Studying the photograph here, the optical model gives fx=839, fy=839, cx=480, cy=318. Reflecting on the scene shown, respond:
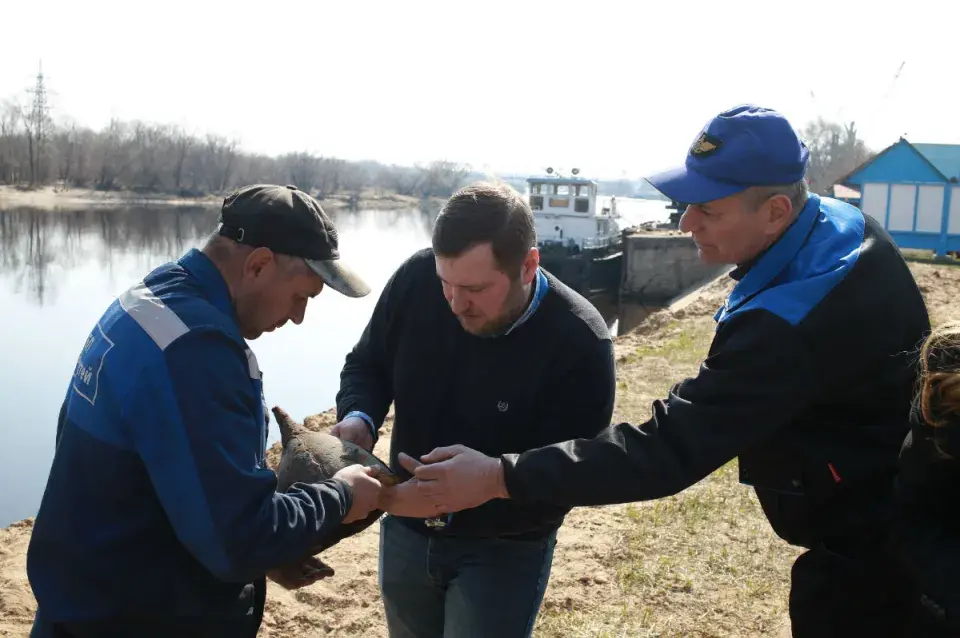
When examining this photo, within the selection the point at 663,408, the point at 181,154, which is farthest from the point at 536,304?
the point at 181,154

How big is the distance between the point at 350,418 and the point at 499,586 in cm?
91

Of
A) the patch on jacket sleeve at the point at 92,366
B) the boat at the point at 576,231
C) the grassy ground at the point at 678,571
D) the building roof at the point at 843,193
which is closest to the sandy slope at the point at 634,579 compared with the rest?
the grassy ground at the point at 678,571

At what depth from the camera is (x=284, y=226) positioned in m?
2.60

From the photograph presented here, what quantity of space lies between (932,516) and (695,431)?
0.68 meters

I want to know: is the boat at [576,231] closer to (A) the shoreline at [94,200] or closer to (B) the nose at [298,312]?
(A) the shoreline at [94,200]

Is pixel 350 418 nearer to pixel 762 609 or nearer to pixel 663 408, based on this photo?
pixel 663 408

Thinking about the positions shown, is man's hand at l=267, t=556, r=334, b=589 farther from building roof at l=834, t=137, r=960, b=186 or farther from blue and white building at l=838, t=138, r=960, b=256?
building roof at l=834, t=137, r=960, b=186

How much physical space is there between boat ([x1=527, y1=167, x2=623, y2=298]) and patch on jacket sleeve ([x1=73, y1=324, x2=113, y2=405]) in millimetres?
30680

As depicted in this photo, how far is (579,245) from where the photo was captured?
34469 millimetres

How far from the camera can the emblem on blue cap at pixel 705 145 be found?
2727mm

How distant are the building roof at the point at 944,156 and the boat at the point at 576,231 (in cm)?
1200

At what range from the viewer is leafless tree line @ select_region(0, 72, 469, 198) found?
76844 mm

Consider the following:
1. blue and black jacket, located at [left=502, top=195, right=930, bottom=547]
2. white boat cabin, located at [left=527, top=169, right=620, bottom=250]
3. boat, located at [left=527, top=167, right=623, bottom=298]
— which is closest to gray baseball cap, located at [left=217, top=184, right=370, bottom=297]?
blue and black jacket, located at [left=502, top=195, right=930, bottom=547]

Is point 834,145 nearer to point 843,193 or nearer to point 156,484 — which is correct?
point 843,193
